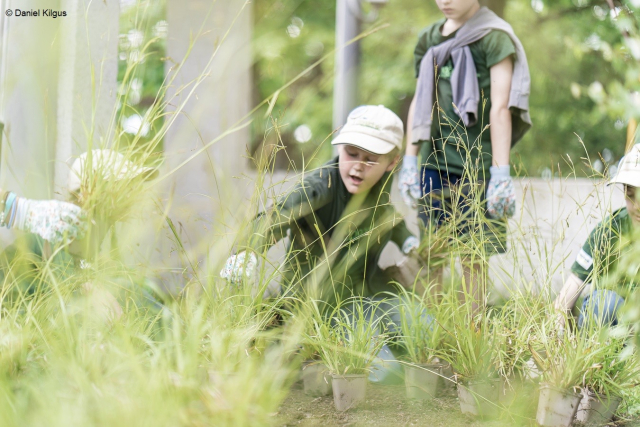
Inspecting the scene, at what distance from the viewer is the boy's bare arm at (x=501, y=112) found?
99.1 inches

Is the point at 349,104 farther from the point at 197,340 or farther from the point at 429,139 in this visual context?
the point at 197,340

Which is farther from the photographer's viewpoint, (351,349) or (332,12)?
(332,12)

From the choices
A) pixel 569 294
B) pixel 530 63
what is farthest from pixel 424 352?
pixel 530 63

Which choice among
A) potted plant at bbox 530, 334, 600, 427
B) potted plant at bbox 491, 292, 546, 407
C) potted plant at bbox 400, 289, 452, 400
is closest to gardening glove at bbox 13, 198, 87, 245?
potted plant at bbox 400, 289, 452, 400

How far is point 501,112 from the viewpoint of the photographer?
2537 mm

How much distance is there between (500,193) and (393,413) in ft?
3.66

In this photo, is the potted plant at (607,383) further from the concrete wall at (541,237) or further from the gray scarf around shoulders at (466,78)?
the gray scarf around shoulders at (466,78)

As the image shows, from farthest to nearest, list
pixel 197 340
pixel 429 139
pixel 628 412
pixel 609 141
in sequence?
1. pixel 609 141
2. pixel 429 139
3. pixel 628 412
4. pixel 197 340

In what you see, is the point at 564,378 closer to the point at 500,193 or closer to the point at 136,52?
the point at 500,193

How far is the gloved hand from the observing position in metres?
1.60

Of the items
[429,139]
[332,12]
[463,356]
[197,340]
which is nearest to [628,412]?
[463,356]

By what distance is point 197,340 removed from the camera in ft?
4.46

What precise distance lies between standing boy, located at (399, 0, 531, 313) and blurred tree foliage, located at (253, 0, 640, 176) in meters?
2.98

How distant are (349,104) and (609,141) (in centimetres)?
445
